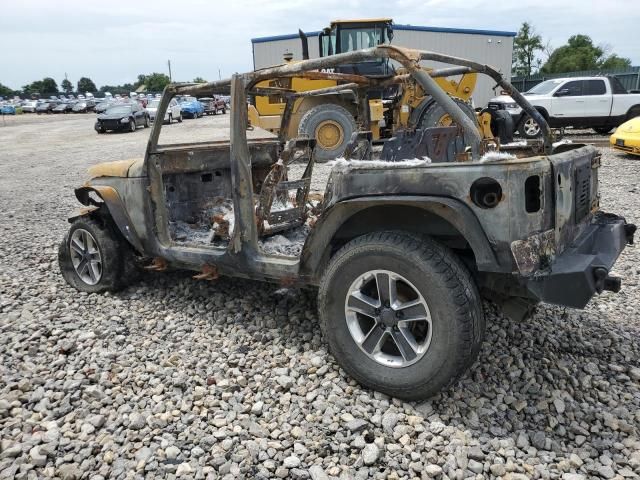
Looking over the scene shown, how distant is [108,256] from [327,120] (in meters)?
7.57

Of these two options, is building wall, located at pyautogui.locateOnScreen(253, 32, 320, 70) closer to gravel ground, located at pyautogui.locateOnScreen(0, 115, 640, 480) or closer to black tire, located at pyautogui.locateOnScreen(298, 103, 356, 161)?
black tire, located at pyautogui.locateOnScreen(298, 103, 356, 161)

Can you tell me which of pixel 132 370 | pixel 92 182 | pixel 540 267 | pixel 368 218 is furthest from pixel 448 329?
pixel 92 182

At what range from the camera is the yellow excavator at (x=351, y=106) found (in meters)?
9.83

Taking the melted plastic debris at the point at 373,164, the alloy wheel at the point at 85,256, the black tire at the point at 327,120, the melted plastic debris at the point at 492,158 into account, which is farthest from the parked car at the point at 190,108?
the melted plastic debris at the point at 492,158

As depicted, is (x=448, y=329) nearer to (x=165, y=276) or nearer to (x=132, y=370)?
(x=132, y=370)

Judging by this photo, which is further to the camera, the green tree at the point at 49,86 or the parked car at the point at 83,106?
the green tree at the point at 49,86

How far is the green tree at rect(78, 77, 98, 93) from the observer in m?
106

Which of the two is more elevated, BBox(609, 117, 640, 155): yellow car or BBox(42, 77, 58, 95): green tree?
BBox(42, 77, 58, 95): green tree

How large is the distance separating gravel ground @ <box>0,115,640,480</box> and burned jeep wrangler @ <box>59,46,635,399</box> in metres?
0.34

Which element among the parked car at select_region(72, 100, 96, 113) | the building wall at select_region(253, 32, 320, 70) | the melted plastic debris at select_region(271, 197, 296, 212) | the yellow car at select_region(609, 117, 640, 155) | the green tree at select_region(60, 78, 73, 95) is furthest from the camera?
the green tree at select_region(60, 78, 73, 95)

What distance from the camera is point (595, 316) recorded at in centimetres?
388

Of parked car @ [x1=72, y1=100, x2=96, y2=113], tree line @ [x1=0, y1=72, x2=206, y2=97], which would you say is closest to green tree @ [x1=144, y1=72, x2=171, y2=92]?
tree line @ [x1=0, y1=72, x2=206, y2=97]

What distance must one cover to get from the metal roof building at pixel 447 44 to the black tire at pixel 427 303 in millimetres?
25232

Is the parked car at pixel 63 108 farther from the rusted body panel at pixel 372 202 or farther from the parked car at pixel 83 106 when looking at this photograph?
the rusted body panel at pixel 372 202
